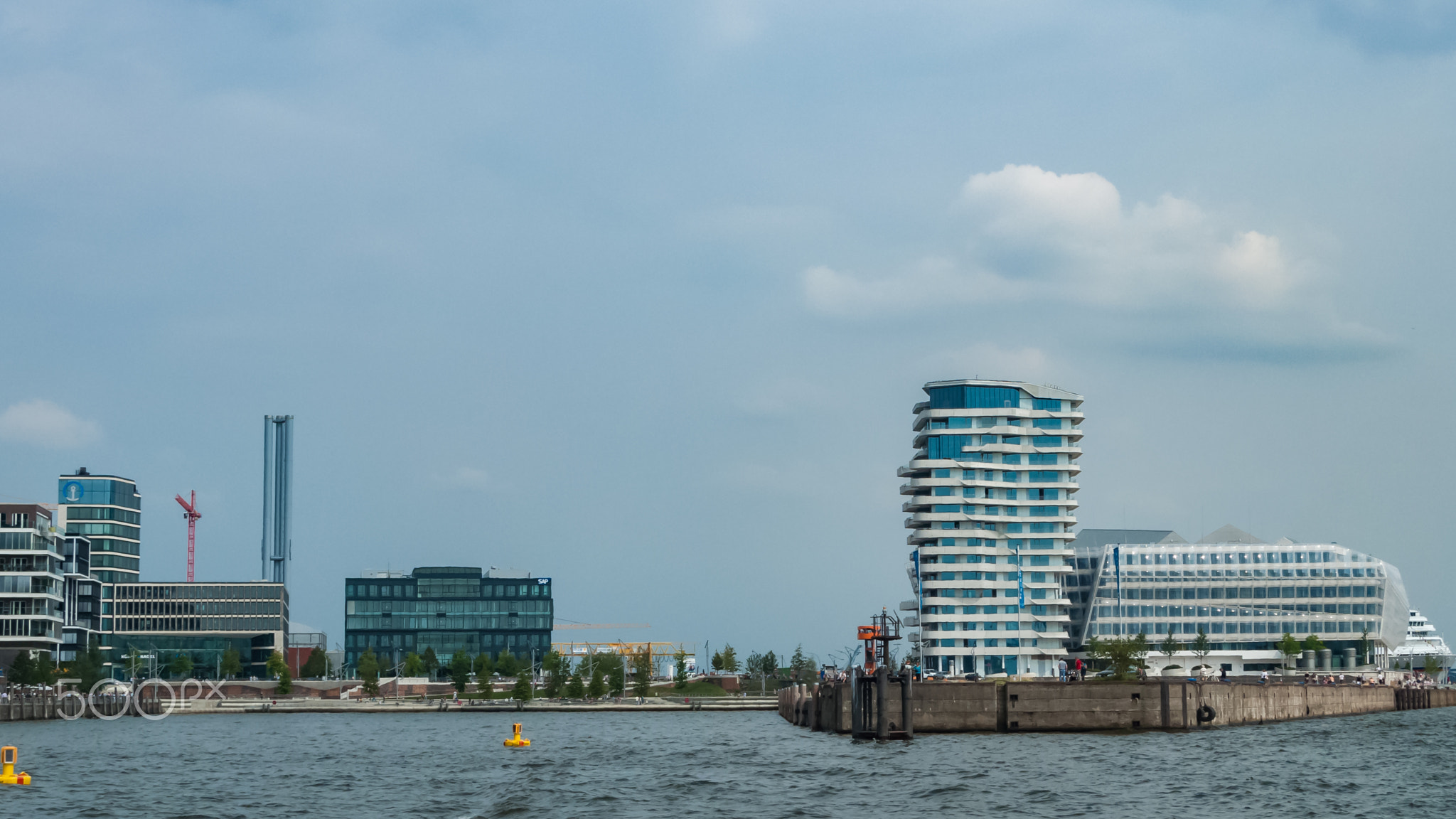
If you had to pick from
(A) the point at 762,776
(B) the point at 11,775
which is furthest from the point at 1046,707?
(B) the point at 11,775

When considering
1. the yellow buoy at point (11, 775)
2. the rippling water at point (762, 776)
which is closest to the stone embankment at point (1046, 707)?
the rippling water at point (762, 776)

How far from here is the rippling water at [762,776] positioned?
63844 mm

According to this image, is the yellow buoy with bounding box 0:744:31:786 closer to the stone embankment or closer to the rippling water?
the rippling water

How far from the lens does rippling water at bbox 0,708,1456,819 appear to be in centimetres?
6384

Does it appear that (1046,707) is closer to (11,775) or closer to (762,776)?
(762,776)

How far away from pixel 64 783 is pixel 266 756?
78.1ft

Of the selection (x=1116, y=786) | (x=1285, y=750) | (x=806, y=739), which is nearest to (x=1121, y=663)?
(x=806, y=739)

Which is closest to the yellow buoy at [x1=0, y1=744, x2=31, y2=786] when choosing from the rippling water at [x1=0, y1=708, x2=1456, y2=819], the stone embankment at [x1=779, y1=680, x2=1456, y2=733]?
the rippling water at [x1=0, y1=708, x2=1456, y2=819]

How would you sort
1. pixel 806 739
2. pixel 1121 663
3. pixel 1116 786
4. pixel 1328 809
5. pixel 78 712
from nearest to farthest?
pixel 1328 809 < pixel 1116 786 < pixel 806 739 < pixel 1121 663 < pixel 78 712

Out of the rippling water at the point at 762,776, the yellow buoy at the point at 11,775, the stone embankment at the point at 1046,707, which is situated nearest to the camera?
the rippling water at the point at 762,776

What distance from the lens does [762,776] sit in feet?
258

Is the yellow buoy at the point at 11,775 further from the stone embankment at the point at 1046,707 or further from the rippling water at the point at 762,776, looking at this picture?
the stone embankment at the point at 1046,707

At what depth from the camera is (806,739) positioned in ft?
371

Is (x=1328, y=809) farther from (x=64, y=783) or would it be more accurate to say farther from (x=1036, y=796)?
(x=64, y=783)
